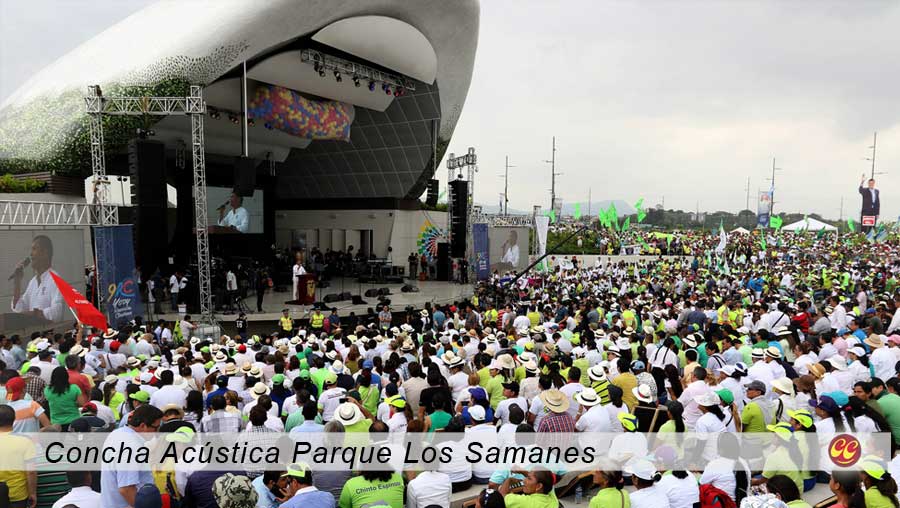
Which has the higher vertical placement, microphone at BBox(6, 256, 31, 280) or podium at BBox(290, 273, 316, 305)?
microphone at BBox(6, 256, 31, 280)

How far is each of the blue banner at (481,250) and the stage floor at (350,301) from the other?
47.1 inches

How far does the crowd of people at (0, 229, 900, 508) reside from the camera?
3939 mm

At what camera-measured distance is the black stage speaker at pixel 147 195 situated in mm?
15961

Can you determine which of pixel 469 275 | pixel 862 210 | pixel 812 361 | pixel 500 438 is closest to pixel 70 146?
pixel 469 275

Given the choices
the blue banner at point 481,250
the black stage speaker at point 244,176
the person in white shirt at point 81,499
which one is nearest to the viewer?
the person in white shirt at point 81,499

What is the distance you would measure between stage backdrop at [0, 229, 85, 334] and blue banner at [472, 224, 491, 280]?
16.7 m

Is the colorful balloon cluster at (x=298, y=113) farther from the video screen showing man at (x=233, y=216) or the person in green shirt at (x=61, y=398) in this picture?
the person in green shirt at (x=61, y=398)

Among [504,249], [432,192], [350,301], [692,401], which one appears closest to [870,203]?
[504,249]

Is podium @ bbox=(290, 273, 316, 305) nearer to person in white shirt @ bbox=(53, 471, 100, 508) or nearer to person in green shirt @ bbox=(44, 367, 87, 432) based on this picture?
person in green shirt @ bbox=(44, 367, 87, 432)

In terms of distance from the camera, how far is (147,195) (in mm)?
16047

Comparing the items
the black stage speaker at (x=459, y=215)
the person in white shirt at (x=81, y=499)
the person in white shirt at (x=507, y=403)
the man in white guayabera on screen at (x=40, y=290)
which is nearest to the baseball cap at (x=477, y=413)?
the person in white shirt at (x=507, y=403)

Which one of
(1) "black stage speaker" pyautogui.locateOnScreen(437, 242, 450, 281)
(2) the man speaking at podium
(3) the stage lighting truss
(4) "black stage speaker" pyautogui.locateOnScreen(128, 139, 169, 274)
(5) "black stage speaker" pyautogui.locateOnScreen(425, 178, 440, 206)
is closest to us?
(4) "black stage speaker" pyautogui.locateOnScreen(128, 139, 169, 274)

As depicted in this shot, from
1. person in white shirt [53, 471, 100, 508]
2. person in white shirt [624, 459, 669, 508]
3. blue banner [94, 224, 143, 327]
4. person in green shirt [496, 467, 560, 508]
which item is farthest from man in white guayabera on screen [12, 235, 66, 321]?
person in white shirt [624, 459, 669, 508]

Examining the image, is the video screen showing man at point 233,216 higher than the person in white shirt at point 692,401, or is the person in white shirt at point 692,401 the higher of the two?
the video screen showing man at point 233,216
